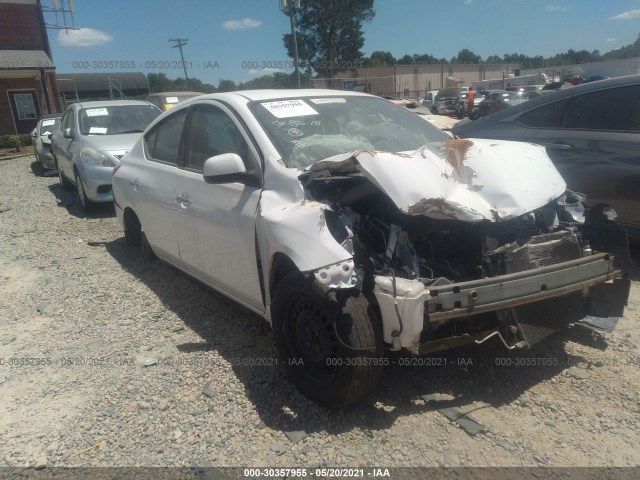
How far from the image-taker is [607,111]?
445 cm

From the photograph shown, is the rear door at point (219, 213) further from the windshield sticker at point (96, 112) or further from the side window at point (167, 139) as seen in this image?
the windshield sticker at point (96, 112)

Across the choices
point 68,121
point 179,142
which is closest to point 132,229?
point 179,142

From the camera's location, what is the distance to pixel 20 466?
2543 millimetres

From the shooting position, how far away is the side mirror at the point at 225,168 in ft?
9.95

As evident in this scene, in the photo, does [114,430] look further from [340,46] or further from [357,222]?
[340,46]

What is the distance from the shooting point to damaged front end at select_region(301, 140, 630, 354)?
7.89 ft

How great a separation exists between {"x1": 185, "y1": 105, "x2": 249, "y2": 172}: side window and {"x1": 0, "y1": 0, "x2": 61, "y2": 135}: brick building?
27.8m

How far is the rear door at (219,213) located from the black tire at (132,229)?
1.56 meters

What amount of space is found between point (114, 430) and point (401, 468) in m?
1.58

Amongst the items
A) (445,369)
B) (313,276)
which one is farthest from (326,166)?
(445,369)

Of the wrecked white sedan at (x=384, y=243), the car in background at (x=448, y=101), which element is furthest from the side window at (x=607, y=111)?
the car in background at (x=448, y=101)

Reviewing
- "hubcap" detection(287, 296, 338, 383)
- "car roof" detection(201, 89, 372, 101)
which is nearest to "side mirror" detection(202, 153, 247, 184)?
"car roof" detection(201, 89, 372, 101)

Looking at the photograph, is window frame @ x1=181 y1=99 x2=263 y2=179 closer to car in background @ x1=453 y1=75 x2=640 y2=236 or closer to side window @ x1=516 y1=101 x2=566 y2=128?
car in background @ x1=453 y1=75 x2=640 y2=236

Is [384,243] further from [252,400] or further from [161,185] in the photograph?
[161,185]
